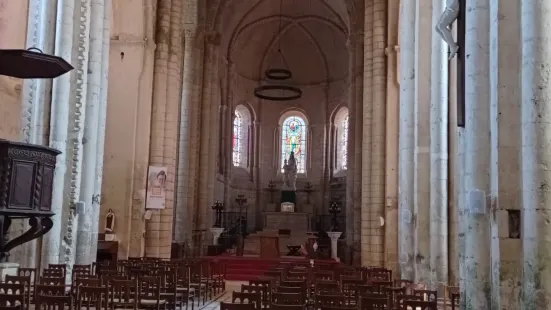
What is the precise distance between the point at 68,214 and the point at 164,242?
747 cm

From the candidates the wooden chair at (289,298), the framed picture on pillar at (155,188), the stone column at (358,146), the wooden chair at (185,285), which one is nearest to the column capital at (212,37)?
the stone column at (358,146)

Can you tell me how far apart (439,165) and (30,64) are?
8.95 metres

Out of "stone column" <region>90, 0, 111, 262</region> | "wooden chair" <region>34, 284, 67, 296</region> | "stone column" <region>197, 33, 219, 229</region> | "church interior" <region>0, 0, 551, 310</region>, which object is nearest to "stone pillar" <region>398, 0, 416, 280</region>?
"church interior" <region>0, 0, 551, 310</region>

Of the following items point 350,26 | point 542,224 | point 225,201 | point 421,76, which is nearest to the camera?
point 542,224

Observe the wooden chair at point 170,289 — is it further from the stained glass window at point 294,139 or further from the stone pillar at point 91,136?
the stained glass window at point 294,139

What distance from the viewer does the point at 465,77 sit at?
10.5 m

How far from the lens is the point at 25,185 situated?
10344 millimetres

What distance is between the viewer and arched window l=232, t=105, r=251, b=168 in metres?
41.8

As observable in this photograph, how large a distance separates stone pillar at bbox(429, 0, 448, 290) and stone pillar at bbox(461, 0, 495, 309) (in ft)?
13.3

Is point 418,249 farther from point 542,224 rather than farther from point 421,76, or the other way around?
point 542,224

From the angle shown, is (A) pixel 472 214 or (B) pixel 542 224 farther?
(A) pixel 472 214

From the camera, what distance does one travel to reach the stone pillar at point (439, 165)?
1421cm

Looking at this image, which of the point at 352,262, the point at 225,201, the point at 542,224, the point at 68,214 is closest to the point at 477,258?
the point at 542,224

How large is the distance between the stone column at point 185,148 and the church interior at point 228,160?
0.07 metres
